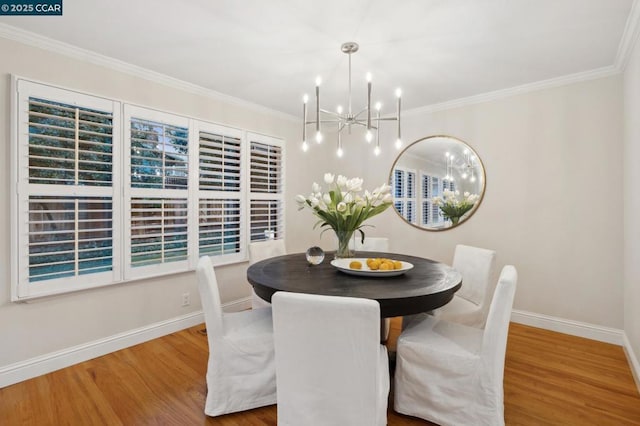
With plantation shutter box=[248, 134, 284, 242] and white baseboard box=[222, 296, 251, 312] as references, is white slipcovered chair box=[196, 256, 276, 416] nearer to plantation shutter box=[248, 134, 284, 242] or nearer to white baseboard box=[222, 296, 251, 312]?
white baseboard box=[222, 296, 251, 312]

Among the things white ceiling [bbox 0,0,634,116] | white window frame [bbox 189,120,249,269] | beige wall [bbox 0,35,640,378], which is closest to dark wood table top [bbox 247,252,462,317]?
white window frame [bbox 189,120,249,269]

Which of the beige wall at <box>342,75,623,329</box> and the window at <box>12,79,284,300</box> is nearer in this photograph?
the window at <box>12,79,284,300</box>

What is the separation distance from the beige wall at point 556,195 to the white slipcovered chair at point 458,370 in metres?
1.86

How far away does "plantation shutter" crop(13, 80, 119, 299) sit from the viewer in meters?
2.23

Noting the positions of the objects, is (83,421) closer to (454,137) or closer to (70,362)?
(70,362)

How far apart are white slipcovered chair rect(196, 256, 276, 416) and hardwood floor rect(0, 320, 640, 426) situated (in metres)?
0.08

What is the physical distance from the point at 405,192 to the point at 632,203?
2.16 m

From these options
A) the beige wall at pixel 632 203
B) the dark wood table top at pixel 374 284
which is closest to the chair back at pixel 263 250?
the dark wood table top at pixel 374 284

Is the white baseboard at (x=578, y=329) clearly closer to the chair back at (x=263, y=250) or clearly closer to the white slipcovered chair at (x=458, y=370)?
the white slipcovered chair at (x=458, y=370)

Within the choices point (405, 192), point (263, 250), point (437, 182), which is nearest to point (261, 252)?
point (263, 250)

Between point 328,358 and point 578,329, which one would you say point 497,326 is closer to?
point 328,358

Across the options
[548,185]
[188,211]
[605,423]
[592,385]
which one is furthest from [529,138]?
[188,211]

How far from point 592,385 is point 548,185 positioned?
1.80 m

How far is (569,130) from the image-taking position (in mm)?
3016
